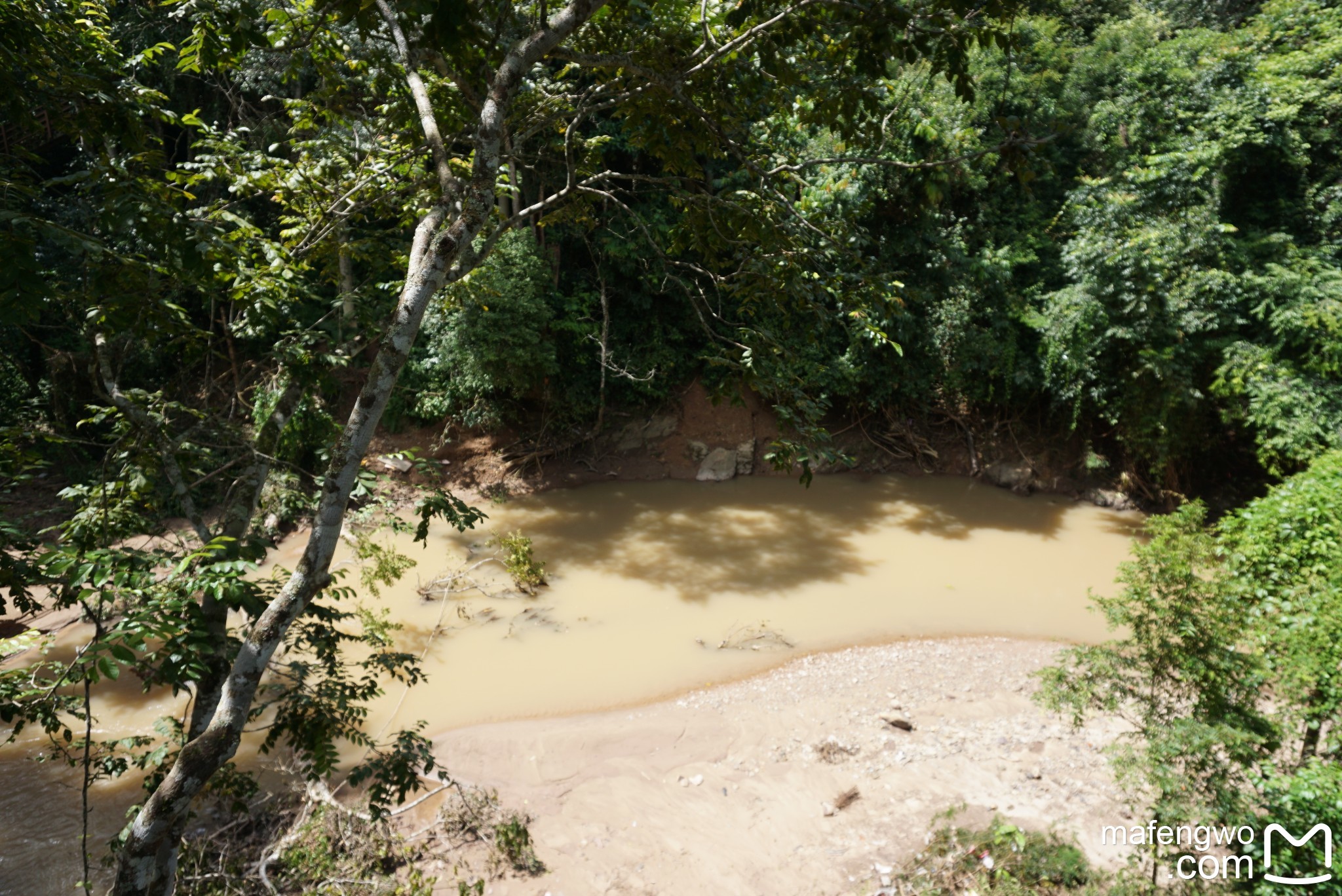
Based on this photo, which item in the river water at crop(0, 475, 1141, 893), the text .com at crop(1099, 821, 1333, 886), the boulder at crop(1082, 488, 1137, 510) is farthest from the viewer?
the boulder at crop(1082, 488, 1137, 510)

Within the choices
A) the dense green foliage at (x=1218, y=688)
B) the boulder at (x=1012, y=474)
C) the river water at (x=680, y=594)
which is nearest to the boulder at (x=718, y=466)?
the river water at (x=680, y=594)

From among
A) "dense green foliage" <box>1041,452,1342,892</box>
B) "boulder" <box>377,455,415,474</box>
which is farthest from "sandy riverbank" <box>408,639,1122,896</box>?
"boulder" <box>377,455,415,474</box>

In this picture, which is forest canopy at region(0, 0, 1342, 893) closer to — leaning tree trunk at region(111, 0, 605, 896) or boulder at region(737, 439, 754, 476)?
leaning tree trunk at region(111, 0, 605, 896)

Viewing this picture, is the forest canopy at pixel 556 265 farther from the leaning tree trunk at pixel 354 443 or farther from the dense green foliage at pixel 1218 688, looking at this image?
the dense green foliage at pixel 1218 688

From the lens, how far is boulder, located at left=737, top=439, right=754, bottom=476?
1162 centimetres

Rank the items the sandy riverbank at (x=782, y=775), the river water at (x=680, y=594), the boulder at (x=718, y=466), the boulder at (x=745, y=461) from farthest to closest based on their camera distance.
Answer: the boulder at (x=745, y=461) → the boulder at (x=718, y=466) → the river water at (x=680, y=594) → the sandy riverbank at (x=782, y=775)

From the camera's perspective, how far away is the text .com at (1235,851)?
357 centimetres

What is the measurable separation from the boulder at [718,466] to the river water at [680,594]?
18cm

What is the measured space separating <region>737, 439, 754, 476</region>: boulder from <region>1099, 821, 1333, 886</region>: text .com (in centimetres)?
777

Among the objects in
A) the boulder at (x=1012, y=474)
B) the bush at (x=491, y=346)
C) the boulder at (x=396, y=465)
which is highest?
A: the bush at (x=491, y=346)

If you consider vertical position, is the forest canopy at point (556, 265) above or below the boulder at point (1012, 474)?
above

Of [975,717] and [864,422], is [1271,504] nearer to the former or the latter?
[975,717]

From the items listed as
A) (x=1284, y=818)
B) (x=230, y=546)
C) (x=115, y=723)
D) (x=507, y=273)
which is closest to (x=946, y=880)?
(x=1284, y=818)

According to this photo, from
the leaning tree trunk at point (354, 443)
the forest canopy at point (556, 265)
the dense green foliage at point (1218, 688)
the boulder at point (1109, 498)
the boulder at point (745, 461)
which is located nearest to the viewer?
the leaning tree trunk at point (354, 443)
